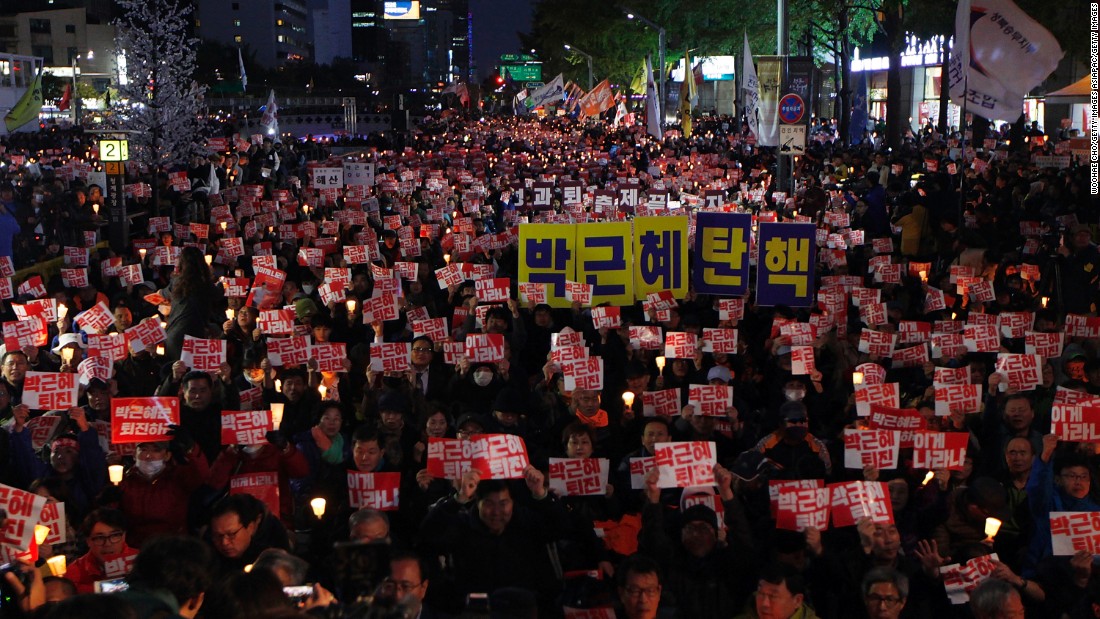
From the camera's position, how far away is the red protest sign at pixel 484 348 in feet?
30.9

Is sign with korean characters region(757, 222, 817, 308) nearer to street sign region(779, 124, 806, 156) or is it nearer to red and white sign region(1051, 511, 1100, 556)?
red and white sign region(1051, 511, 1100, 556)

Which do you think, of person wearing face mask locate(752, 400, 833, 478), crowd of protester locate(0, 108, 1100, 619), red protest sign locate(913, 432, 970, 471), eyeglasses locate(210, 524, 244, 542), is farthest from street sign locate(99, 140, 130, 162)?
red protest sign locate(913, 432, 970, 471)

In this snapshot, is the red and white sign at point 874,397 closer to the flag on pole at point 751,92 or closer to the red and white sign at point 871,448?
the red and white sign at point 871,448

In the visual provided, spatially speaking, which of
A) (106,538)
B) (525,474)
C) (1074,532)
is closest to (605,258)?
(525,474)

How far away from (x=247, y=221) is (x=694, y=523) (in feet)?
42.0

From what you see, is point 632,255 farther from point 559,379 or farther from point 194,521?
point 194,521

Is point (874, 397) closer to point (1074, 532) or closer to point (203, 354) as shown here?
point (1074, 532)

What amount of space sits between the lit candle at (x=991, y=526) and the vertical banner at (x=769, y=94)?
49.8 ft

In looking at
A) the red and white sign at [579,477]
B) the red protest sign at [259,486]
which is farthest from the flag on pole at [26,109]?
the red and white sign at [579,477]

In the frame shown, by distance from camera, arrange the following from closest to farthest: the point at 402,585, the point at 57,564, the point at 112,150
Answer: the point at 402,585, the point at 57,564, the point at 112,150

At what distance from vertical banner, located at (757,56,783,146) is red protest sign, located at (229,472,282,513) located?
1541cm

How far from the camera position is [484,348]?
947 centimetres

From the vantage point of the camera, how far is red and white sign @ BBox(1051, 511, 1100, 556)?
585 cm

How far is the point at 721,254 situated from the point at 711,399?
4.43m
